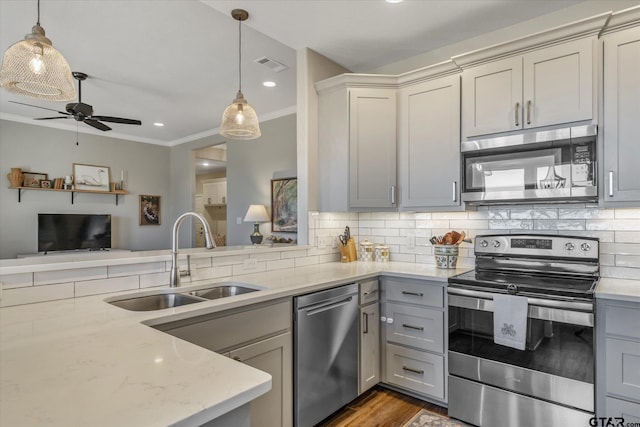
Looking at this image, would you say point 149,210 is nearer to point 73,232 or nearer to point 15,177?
point 73,232

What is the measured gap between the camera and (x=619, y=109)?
2023mm

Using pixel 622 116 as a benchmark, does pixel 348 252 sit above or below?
below

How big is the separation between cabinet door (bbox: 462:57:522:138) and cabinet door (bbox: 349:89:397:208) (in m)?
0.59

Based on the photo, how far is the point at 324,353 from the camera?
2.16m

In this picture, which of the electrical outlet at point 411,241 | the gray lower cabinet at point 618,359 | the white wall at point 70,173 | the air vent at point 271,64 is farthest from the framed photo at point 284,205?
the gray lower cabinet at point 618,359

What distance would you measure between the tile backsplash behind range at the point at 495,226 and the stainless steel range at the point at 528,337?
0.12 m

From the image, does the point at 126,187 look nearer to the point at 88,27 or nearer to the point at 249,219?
the point at 249,219

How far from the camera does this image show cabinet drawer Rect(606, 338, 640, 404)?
174cm

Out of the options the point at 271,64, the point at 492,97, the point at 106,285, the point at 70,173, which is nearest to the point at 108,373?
the point at 106,285

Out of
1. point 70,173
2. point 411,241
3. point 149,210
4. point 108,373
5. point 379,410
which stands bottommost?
point 379,410

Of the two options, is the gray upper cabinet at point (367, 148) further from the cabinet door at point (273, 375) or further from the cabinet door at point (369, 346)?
the cabinet door at point (273, 375)

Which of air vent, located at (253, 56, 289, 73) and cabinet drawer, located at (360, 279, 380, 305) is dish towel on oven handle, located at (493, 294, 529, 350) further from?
air vent, located at (253, 56, 289, 73)

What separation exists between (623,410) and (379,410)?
4.30ft

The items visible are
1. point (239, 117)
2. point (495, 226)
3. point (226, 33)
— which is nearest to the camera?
point (239, 117)
